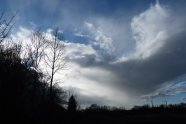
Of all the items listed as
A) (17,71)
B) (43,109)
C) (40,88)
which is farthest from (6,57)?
(40,88)

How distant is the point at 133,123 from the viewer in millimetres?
48094

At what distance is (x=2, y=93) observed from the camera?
Answer: 2048 cm

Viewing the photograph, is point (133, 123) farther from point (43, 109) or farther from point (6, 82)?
point (6, 82)

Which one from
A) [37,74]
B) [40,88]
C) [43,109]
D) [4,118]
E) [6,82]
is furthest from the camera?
[40,88]

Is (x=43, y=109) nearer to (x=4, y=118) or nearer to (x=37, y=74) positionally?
(x=37, y=74)

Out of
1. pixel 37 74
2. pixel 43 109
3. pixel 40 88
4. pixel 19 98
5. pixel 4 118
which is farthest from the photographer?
pixel 40 88

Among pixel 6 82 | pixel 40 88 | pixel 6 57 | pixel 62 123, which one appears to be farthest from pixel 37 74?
pixel 6 82

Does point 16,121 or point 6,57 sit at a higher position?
point 6,57

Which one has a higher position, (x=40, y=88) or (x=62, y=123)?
(x=40, y=88)

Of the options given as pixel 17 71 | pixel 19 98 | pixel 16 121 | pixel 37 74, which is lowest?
pixel 16 121

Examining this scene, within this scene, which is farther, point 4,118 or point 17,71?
point 17,71

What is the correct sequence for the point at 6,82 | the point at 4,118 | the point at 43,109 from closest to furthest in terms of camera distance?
the point at 4,118 < the point at 6,82 < the point at 43,109

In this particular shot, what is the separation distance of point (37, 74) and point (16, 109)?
65.2 feet

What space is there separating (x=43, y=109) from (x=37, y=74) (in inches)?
313
